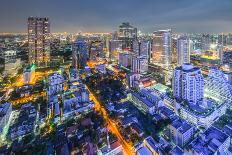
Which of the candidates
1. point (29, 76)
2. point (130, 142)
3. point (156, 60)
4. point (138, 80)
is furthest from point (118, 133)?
point (156, 60)

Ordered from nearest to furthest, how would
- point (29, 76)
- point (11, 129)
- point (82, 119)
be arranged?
point (11, 129), point (82, 119), point (29, 76)

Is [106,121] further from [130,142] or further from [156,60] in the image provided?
[156,60]

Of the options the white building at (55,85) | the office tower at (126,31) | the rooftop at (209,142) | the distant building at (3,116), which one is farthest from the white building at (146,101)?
the office tower at (126,31)

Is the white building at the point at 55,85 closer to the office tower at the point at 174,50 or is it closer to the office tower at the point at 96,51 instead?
the office tower at the point at 96,51

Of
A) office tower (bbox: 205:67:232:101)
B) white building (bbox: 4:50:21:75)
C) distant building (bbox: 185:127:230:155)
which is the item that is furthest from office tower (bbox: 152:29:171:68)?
white building (bbox: 4:50:21:75)

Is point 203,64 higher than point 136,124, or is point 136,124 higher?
point 203,64

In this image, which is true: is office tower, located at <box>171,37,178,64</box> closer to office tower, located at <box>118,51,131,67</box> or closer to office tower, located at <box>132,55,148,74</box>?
office tower, located at <box>132,55,148,74</box>

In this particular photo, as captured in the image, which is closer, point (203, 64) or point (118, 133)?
point (118, 133)
